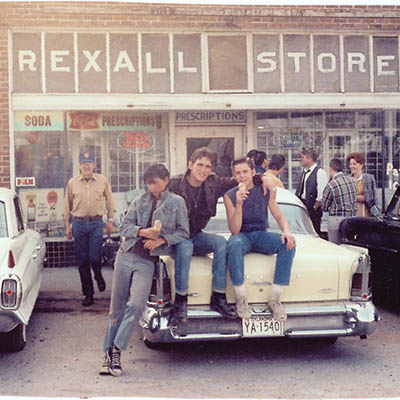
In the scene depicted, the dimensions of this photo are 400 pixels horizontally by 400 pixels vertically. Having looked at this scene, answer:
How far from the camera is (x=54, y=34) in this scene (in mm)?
10266

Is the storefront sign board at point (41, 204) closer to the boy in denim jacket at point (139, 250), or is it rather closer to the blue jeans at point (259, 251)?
the boy in denim jacket at point (139, 250)

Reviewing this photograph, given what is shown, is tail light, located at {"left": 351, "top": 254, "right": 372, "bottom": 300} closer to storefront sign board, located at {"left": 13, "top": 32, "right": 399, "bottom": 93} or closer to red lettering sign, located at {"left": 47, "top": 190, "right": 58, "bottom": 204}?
storefront sign board, located at {"left": 13, "top": 32, "right": 399, "bottom": 93}

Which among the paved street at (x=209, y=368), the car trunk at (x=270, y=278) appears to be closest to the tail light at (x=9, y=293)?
the paved street at (x=209, y=368)

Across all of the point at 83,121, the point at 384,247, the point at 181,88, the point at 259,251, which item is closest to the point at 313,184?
the point at 384,247

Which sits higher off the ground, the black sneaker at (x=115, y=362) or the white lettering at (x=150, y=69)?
the white lettering at (x=150, y=69)

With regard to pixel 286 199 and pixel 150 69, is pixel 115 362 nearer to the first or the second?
pixel 286 199

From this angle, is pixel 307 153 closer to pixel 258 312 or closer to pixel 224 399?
pixel 258 312

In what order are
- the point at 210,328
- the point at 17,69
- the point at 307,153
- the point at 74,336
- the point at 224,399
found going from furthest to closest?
1. the point at 17,69
2. the point at 307,153
3. the point at 74,336
4. the point at 210,328
5. the point at 224,399

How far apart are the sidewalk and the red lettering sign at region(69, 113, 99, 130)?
7.70 feet

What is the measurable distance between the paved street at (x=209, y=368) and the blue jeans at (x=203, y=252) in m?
0.73

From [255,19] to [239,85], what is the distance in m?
1.07

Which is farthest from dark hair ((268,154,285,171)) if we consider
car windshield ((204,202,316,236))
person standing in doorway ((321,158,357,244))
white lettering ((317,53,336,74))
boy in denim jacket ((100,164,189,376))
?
boy in denim jacket ((100,164,189,376))

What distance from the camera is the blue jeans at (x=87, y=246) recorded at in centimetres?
805

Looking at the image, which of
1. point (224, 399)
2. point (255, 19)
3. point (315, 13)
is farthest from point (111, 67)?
point (224, 399)
